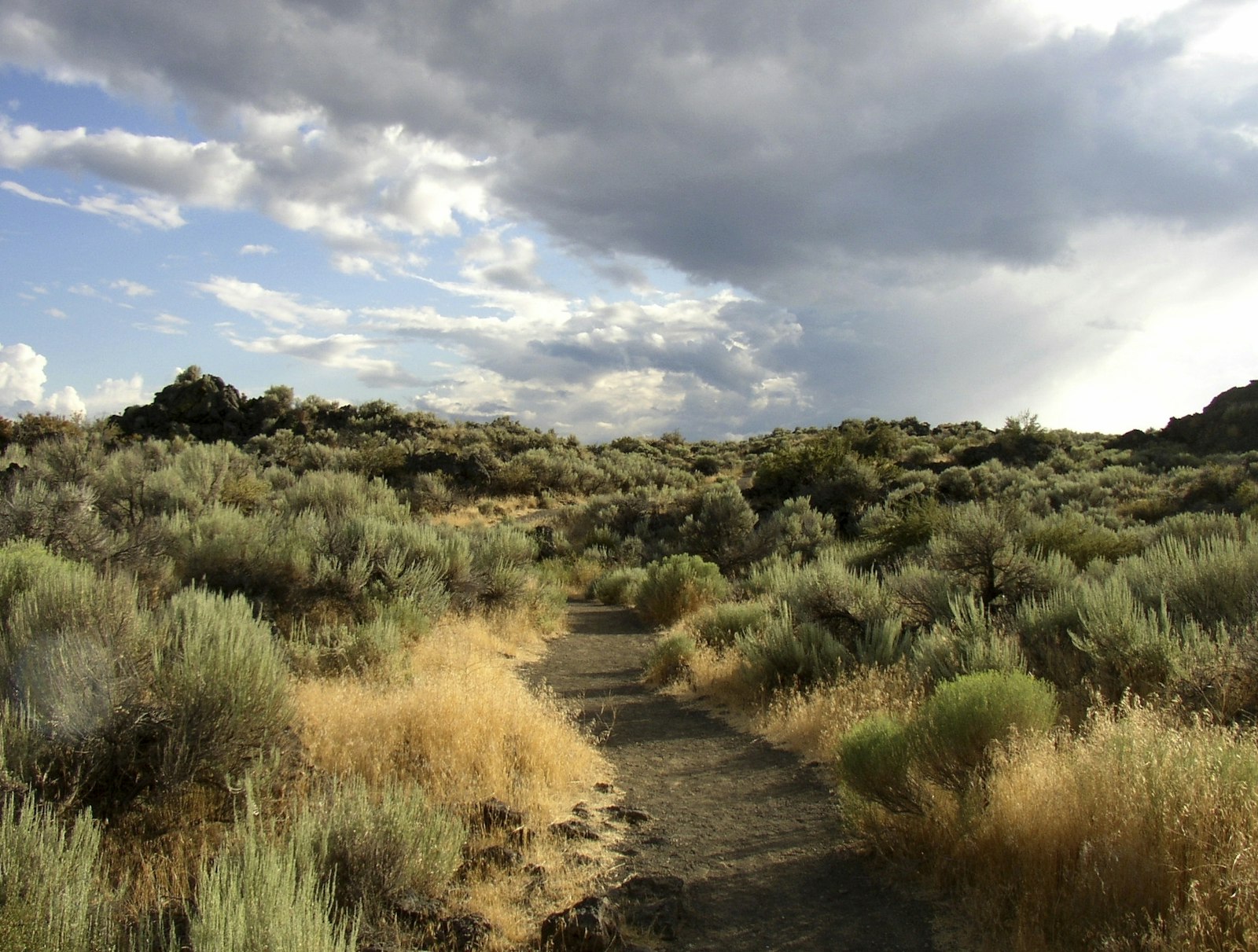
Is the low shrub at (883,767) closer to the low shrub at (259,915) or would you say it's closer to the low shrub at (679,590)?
the low shrub at (259,915)

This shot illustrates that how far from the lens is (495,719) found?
6.32 metres

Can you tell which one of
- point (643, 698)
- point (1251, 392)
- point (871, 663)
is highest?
point (1251, 392)

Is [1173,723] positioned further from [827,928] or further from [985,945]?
[827,928]

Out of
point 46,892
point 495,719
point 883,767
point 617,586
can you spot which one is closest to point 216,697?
point 46,892

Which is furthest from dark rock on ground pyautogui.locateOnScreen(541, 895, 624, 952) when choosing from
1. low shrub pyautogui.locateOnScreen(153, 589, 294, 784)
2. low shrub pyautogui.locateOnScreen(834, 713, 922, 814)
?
low shrub pyautogui.locateOnScreen(153, 589, 294, 784)

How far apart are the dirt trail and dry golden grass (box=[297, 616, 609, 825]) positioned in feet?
2.12

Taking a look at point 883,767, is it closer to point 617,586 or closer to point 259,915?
point 259,915

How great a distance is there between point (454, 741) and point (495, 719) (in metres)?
0.55

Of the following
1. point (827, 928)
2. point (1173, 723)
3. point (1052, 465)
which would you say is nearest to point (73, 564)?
point (827, 928)

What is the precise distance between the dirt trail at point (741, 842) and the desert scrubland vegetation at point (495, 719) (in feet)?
1.10

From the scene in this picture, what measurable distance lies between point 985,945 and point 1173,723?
6.77ft

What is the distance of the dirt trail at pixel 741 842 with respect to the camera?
13.4 ft

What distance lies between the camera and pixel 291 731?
5367mm

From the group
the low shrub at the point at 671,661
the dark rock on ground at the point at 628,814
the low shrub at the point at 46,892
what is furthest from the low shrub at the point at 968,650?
the low shrub at the point at 46,892
